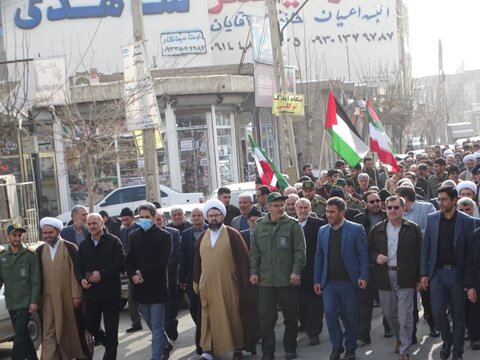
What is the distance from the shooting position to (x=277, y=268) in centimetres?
952

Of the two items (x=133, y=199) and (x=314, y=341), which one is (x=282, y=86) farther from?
(x=314, y=341)

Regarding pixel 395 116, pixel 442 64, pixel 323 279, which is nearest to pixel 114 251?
pixel 323 279

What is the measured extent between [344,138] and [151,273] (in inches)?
259

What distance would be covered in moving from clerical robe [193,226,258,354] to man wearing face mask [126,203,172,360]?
374 millimetres

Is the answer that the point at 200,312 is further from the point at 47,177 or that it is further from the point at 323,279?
the point at 47,177

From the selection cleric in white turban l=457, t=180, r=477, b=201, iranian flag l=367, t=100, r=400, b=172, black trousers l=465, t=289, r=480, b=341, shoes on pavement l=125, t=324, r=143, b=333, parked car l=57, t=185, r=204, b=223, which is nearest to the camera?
black trousers l=465, t=289, r=480, b=341

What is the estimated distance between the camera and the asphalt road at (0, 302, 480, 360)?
9.42 meters

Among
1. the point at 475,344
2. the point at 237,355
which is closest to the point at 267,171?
the point at 237,355

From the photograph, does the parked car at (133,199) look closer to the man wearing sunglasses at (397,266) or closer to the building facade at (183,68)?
the building facade at (183,68)

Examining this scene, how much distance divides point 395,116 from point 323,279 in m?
40.1

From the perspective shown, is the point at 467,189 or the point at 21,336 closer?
the point at 21,336

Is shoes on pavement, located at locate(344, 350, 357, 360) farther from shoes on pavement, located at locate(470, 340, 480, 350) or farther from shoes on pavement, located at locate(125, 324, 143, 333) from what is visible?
shoes on pavement, located at locate(125, 324, 143, 333)

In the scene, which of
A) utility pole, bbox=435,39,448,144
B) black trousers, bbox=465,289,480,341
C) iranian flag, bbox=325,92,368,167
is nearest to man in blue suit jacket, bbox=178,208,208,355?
black trousers, bbox=465,289,480,341

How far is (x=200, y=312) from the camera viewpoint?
988cm
